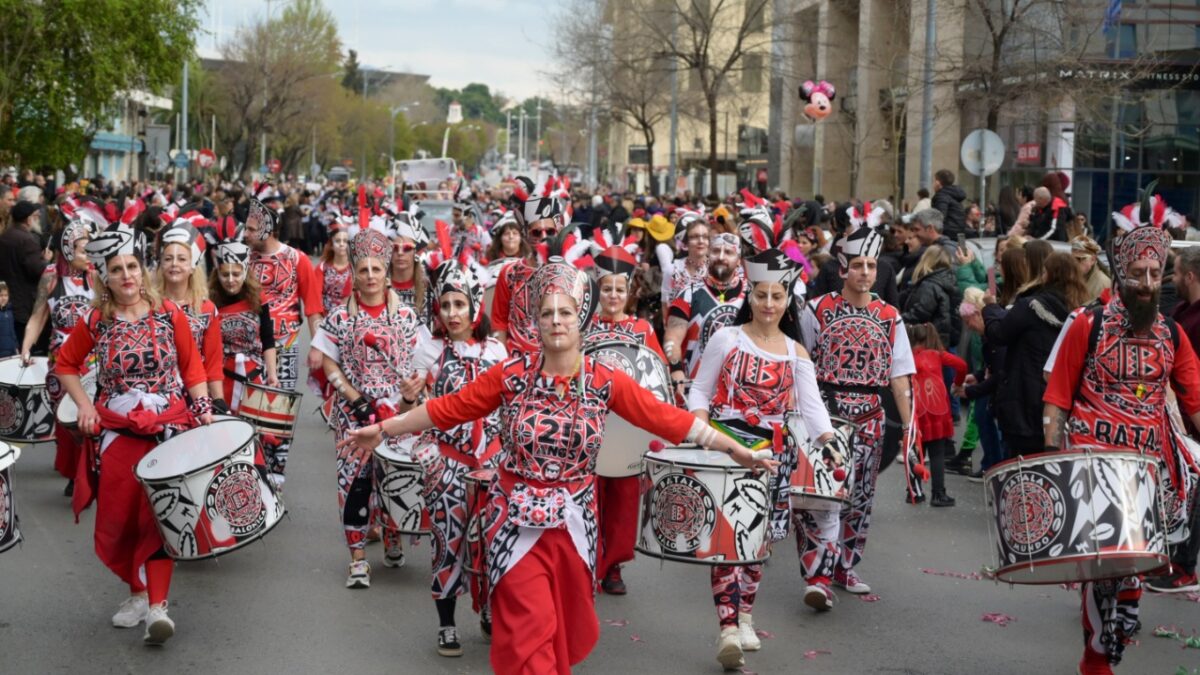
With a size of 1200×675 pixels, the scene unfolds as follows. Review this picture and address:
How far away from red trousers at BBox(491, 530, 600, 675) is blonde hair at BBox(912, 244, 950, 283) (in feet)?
25.2

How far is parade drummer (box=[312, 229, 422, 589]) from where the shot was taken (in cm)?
873

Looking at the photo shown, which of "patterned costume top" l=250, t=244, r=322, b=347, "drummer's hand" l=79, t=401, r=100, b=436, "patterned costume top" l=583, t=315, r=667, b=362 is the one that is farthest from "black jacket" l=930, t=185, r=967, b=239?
"drummer's hand" l=79, t=401, r=100, b=436

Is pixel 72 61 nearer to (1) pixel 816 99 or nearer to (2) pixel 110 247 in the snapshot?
(1) pixel 816 99

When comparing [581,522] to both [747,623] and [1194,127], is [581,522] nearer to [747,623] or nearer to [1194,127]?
[747,623]

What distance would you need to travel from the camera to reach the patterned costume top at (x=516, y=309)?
9.22 m

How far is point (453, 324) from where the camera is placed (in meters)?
8.07

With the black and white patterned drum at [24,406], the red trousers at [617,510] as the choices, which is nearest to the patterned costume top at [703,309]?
the red trousers at [617,510]

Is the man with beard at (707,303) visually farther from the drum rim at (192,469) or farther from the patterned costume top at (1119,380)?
the drum rim at (192,469)

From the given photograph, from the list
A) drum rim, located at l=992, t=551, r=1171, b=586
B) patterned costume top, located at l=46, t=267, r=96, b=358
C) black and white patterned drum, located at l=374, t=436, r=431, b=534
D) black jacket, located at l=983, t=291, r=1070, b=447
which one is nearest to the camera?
drum rim, located at l=992, t=551, r=1171, b=586

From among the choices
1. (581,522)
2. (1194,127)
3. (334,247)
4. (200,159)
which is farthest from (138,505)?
(200,159)

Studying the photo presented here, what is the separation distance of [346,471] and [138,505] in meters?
1.44

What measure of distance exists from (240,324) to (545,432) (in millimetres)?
4971

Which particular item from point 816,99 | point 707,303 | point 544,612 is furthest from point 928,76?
point 544,612

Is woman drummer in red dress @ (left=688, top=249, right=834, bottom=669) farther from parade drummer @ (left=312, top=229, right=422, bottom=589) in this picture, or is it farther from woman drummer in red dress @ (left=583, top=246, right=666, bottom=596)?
parade drummer @ (left=312, top=229, right=422, bottom=589)
